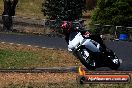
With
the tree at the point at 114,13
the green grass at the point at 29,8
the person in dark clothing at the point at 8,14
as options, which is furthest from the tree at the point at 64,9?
the green grass at the point at 29,8

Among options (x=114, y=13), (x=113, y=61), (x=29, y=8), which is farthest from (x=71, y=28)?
(x=29, y=8)

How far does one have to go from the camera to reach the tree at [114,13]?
46.4m

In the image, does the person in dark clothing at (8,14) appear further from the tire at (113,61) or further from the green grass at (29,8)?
the tire at (113,61)

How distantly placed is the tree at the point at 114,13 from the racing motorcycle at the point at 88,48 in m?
28.4

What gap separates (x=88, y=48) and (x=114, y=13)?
30.8 m

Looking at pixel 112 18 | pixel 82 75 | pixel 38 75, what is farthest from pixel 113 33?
pixel 82 75

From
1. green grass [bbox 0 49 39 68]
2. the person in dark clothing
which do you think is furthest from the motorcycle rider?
the person in dark clothing

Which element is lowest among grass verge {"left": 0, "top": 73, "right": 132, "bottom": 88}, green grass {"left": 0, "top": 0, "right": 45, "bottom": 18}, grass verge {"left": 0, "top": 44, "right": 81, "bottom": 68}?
green grass {"left": 0, "top": 0, "right": 45, "bottom": 18}

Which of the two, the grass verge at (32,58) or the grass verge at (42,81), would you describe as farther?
the grass verge at (32,58)

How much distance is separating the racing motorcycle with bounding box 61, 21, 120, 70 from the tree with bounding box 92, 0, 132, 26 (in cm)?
2839

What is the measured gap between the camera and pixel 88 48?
58.3ft

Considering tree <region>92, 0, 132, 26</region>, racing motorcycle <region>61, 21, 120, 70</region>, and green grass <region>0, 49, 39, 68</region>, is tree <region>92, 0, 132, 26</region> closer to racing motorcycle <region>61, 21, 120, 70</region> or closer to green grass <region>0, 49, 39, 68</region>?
green grass <region>0, 49, 39, 68</region>

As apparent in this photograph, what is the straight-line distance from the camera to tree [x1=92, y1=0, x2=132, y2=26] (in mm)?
46406

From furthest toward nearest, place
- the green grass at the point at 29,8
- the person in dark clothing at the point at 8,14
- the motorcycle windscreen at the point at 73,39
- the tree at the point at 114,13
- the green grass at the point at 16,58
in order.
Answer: the green grass at the point at 29,8
the tree at the point at 114,13
the person in dark clothing at the point at 8,14
the green grass at the point at 16,58
the motorcycle windscreen at the point at 73,39
